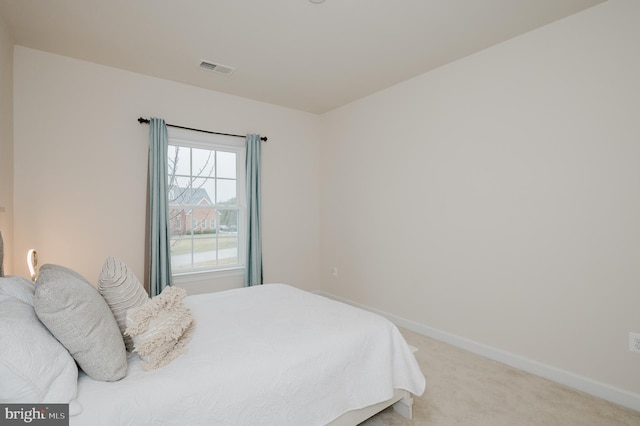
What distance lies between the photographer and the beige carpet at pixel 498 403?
199cm

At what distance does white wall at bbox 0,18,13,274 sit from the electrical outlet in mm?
4555

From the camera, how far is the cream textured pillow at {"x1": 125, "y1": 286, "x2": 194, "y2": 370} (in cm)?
143

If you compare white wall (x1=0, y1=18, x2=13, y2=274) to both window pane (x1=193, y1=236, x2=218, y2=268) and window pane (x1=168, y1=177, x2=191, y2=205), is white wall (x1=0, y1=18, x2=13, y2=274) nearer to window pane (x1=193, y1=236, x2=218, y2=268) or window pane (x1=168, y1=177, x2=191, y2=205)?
window pane (x1=168, y1=177, x2=191, y2=205)

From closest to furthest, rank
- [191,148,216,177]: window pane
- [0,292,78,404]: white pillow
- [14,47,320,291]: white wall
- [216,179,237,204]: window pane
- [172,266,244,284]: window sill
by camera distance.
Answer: [0,292,78,404]: white pillow < [14,47,320,291]: white wall < [172,266,244,284]: window sill < [191,148,216,177]: window pane < [216,179,237,204]: window pane

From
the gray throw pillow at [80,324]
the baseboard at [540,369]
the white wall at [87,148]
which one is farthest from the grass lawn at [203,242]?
the gray throw pillow at [80,324]

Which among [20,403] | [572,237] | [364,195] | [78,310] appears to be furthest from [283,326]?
[364,195]

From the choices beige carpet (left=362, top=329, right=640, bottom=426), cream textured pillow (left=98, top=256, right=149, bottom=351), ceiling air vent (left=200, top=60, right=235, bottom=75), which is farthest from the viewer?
ceiling air vent (left=200, top=60, right=235, bottom=75)

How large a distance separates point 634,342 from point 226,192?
12.9 ft

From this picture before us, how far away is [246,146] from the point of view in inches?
162

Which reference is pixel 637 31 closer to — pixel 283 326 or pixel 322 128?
pixel 283 326

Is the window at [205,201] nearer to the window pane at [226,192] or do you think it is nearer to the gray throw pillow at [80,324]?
the window pane at [226,192]

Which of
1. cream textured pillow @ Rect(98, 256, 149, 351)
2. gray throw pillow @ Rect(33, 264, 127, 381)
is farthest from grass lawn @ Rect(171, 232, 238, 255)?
gray throw pillow @ Rect(33, 264, 127, 381)

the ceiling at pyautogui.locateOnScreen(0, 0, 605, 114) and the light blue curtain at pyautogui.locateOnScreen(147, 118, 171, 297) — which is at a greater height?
the ceiling at pyautogui.locateOnScreen(0, 0, 605, 114)

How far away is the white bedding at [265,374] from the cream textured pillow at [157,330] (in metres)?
0.05
